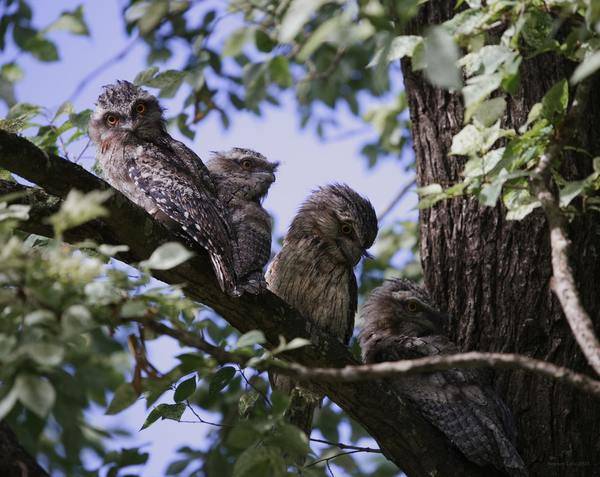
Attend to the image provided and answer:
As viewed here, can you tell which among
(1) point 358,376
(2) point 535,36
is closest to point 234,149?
(2) point 535,36

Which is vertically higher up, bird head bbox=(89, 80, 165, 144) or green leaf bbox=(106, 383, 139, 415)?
bird head bbox=(89, 80, 165, 144)

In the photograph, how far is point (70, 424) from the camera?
4.31 m

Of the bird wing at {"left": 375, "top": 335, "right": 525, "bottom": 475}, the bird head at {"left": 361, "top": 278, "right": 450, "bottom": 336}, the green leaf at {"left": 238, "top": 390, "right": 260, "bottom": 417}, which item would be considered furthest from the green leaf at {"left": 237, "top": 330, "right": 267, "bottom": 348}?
the bird head at {"left": 361, "top": 278, "right": 450, "bottom": 336}

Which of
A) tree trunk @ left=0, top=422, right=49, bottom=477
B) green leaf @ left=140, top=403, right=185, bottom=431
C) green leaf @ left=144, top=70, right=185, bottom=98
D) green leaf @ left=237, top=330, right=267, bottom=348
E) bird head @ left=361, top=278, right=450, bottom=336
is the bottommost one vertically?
tree trunk @ left=0, top=422, right=49, bottom=477

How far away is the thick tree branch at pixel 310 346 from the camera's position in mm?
2764

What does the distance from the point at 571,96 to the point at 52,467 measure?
3597 mm

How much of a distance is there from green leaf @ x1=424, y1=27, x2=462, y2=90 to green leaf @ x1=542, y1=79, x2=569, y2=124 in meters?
0.78

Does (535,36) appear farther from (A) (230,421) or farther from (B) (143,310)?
(A) (230,421)

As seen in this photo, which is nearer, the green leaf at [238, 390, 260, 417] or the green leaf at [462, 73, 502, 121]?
the green leaf at [462, 73, 502, 121]

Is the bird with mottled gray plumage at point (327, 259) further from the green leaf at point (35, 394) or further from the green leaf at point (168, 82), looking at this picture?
the green leaf at point (35, 394)

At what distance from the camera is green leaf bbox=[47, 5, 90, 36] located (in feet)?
8.17

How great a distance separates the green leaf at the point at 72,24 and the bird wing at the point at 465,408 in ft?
5.82

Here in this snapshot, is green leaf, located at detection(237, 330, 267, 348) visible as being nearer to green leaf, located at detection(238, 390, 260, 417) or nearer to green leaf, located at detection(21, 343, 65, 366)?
green leaf, located at detection(21, 343, 65, 366)

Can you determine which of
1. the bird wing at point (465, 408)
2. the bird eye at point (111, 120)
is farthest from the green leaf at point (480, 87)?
the bird eye at point (111, 120)
